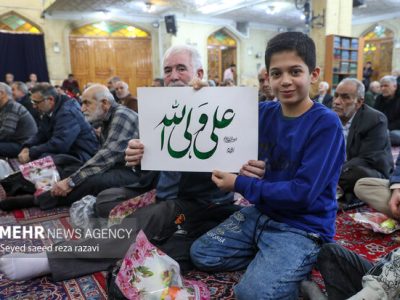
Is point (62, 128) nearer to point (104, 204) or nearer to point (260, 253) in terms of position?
point (104, 204)

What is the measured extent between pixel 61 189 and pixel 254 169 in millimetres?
1809

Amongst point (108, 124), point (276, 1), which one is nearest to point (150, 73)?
point (276, 1)

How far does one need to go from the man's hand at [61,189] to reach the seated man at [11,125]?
2.07 meters

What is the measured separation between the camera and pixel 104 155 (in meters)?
2.60

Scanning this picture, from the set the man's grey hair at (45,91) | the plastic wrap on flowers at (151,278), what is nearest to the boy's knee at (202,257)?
the plastic wrap on flowers at (151,278)

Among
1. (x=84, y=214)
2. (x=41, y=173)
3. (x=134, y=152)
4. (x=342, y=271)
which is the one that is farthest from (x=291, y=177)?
(x=41, y=173)

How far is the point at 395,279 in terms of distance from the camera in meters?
1.02

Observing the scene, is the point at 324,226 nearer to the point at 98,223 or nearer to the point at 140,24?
the point at 98,223

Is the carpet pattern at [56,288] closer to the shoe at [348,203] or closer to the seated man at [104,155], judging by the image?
the seated man at [104,155]

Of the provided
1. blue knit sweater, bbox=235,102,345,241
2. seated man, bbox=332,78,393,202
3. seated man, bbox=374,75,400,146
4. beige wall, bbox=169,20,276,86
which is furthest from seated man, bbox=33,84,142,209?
beige wall, bbox=169,20,276,86

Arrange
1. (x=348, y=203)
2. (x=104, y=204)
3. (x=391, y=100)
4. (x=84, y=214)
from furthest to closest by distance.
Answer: (x=391, y=100) < (x=348, y=203) < (x=84, y=214) < (x=104, y=204)

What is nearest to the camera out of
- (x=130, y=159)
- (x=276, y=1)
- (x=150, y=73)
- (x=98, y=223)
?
(x=130, y=159)

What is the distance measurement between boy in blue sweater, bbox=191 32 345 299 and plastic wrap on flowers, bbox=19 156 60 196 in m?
2.03

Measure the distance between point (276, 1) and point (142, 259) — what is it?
33.1ft
